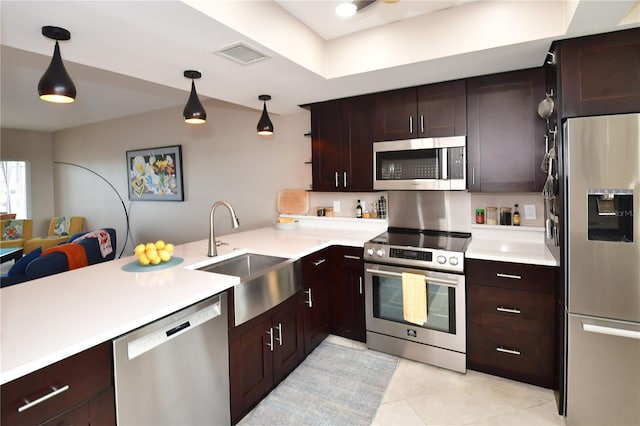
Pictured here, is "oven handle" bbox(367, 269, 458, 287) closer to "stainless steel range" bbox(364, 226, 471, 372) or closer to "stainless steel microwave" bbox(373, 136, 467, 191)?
"stainless steel range" bbox(364, 226, 471, 372)

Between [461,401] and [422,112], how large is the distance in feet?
7.15

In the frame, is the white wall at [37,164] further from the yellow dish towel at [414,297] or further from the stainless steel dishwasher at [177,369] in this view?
the yellow dish towel at [414,297]

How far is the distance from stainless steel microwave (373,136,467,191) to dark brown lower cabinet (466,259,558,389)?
2.39 ft

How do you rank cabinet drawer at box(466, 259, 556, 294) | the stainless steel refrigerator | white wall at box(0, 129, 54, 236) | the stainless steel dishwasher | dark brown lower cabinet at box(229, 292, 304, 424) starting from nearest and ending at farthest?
the stainless steel dishwasher, the stainless steel refrigerator, dark brown lower cabinet at box(229, 292, 304, 424), cabinet drawer at box(466, 259, 556, 294), white wall at box(0, 129, 54, 236)

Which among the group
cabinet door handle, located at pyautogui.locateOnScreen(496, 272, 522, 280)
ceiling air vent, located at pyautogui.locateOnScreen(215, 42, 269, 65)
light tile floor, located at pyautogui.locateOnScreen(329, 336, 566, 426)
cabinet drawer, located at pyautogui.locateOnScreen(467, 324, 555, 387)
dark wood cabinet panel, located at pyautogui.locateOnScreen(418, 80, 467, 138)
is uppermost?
ceiling air vent, located at pyautogui.locateOnScreen(215, 42, 269, 65)

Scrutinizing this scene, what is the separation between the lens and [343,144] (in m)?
3.21

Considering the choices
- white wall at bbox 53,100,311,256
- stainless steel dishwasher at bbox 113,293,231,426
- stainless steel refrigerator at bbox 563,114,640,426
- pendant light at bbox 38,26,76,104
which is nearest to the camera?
stainless steel dishwasher at bbox 113,293,231,426

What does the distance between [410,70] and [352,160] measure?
100 centimetres

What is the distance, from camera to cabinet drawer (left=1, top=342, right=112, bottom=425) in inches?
39.1

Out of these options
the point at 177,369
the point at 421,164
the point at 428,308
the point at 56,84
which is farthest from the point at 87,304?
the point at 421,164

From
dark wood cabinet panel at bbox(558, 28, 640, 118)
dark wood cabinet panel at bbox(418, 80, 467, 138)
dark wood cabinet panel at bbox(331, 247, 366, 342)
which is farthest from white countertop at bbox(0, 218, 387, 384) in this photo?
dark wood cabinet panel at bbox(558, 28, 640, 118)

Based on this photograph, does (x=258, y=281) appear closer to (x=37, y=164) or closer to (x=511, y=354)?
(x=511, y=354)

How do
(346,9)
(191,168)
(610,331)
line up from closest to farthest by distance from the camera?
(610,331) < (346,9) < (191,168)

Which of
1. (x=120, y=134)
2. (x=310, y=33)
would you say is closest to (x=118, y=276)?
(x=310, y=33)
